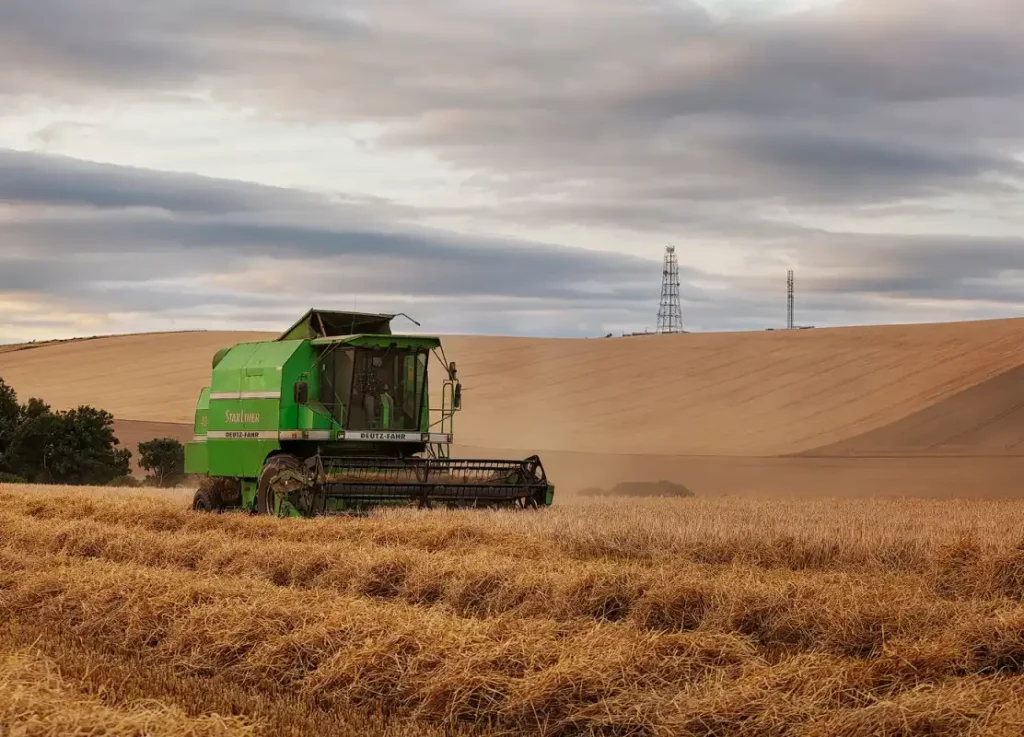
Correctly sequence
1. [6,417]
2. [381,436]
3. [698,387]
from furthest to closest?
[698,387], [6,417], [381,436]

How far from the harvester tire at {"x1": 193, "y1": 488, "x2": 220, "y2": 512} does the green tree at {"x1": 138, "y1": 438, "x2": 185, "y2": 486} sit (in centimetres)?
1658

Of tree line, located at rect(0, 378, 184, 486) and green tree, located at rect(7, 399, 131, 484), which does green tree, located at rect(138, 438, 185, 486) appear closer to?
tree line, located at rect(0, 378, 184, 486)

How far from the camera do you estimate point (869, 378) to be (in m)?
49.7

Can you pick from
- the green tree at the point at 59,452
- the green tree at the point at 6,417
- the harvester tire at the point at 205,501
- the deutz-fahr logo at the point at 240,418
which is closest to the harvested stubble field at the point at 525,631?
the deutz-fahr logo at the point at 240,418

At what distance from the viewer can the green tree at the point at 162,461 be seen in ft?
119

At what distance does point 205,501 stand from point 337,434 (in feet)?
10.4

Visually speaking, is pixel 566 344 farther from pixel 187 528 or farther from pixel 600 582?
→ pixel 600 582

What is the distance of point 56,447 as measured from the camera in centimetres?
3353

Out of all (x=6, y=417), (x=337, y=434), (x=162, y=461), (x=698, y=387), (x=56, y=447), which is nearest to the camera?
(x=337, y=434)

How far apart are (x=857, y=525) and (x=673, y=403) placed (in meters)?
37.1

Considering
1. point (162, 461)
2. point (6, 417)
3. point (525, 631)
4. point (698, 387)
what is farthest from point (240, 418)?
point (698, 387)

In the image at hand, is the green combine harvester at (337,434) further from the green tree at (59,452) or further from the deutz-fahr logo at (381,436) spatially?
the green tree at (59,452)

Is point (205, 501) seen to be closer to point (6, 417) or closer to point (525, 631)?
point (525, 631)

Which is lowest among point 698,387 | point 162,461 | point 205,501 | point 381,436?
point 205,501
